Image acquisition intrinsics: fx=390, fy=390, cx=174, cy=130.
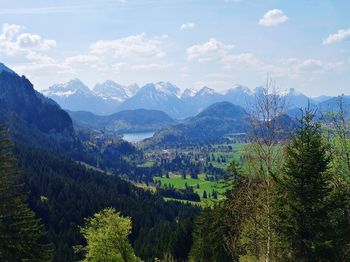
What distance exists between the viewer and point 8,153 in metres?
38.5

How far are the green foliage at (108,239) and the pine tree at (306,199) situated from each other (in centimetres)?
3452

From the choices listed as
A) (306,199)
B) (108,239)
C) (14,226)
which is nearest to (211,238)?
(108,239)

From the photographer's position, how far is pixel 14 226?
3559 cm

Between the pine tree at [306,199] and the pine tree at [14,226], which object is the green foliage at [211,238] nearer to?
the pine tree at [14,226]

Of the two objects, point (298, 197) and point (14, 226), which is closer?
point (298, 197)

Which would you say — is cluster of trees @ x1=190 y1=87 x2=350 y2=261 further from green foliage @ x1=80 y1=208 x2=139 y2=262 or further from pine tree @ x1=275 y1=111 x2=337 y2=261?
green foliage @ x1=80 y1=208 x2=139 y2=262

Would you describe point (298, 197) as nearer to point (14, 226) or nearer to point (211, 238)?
point (14, 226)

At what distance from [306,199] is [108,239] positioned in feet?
122

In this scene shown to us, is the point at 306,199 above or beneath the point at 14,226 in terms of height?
above

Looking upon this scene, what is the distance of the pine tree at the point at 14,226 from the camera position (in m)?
35.2

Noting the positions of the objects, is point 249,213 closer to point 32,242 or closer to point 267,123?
point 267,123

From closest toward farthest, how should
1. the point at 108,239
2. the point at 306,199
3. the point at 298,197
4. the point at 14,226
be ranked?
the point at 306,199
the point at 298,197
the point at 14,226
the point at 108,239

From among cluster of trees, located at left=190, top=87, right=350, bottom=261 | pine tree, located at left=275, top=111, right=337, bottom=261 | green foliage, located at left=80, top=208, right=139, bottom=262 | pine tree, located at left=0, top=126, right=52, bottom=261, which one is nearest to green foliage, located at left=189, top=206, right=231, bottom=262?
green foliage, located at left=80, top=208, right=139, bottom=262

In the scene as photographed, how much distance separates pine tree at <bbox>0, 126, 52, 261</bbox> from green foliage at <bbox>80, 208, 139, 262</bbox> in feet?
66.3
